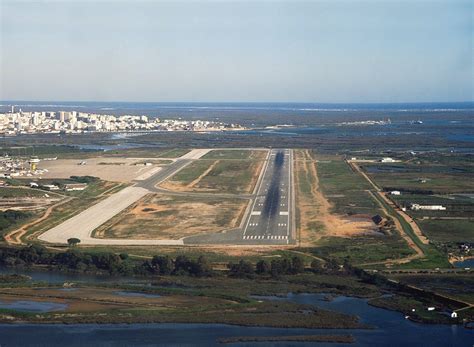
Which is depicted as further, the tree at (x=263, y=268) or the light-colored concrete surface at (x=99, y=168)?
the light-colored concrete surface at (x=99, y=168)

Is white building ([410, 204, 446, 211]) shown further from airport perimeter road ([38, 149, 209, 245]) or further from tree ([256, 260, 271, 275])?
tree ([256, 260, 271, 275])

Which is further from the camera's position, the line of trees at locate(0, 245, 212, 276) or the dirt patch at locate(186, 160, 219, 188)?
the dirt patch at locate(186, 160, 219, 188)

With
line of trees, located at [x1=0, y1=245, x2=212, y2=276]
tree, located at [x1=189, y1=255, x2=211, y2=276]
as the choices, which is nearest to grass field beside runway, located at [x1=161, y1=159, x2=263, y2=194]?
line of trees, located at [x1=0, y1=245, x2=212, y2=276]

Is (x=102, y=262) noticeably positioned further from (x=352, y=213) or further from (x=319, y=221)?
(x=352, y=213)

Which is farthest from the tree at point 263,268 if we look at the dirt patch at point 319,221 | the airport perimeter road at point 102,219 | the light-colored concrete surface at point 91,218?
the light-colored concrete surface at point 91,218

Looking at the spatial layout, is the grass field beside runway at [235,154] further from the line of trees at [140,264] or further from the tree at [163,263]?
the tree at [163,263]

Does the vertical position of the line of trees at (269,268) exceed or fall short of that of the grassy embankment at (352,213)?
it falls short

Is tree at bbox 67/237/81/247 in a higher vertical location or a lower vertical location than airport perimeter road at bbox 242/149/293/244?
lower
